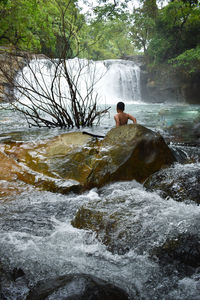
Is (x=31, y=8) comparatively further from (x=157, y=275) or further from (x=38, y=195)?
(x=157, y=275)

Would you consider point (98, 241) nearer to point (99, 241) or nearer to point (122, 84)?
point (99, 241)

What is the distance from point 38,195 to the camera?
3793mm

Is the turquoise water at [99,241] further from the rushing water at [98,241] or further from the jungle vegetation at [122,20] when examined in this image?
the jungle vegetation at [122,20]

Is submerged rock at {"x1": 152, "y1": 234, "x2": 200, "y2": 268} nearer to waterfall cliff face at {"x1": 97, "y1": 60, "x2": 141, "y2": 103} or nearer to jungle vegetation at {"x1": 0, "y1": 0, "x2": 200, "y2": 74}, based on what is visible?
jungle vegetation at {"x1": 0, "y1": 0, "x2": 200, "y2": 74}

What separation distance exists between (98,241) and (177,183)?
1.71 m

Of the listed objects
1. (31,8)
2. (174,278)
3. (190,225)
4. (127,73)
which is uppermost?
(31,8)

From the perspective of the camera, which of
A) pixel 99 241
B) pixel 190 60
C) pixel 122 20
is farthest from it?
pixel 190 60

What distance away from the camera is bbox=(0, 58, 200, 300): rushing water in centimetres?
199

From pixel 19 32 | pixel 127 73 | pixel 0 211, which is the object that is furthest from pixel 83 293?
pixel 127 73

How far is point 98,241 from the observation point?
2578 millimetres

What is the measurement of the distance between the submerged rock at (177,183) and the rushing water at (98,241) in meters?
0.12

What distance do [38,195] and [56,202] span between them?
0.38 m

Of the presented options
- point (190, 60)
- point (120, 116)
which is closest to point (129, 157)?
point (120, 116)

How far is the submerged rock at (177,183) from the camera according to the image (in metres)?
3.41
